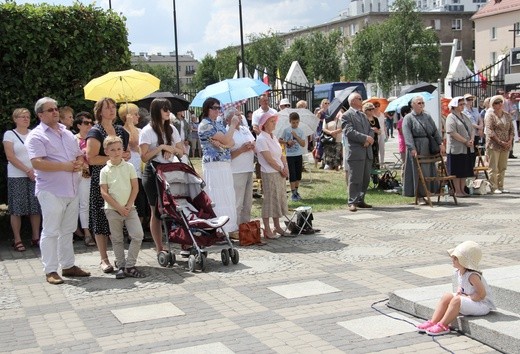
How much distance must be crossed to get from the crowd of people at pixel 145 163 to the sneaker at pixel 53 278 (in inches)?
0.4

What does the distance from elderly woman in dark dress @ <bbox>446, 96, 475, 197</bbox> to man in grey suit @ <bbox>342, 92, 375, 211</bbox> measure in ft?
7.86

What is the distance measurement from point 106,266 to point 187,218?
1102 millimetres

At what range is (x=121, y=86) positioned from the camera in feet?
34.9

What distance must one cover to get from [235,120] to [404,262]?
3.17 m

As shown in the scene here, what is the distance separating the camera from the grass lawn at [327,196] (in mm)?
14164

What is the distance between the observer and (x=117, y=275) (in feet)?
27.5

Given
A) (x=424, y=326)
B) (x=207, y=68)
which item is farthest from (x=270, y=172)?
(x=207, y=68)

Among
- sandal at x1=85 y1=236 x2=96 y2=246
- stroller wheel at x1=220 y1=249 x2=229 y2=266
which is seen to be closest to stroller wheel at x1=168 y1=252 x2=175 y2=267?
stroller wheel at x1=220 y1=249 x2=229 y2=266

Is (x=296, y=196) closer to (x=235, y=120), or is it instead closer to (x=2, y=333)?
(x=235, y=120)

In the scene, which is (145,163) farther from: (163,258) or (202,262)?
(202,262)

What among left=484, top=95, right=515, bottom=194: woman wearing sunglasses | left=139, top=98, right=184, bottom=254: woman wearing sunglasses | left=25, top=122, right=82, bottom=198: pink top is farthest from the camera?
left=484, top=95, right=515, bottom=194: woman wearing sunglasses

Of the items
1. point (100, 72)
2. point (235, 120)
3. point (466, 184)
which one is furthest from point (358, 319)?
point (466, 184)

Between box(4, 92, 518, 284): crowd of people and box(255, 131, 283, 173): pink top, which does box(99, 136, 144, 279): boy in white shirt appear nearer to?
box(4, 92, 518, 284): crowd of people

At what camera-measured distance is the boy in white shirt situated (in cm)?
821
